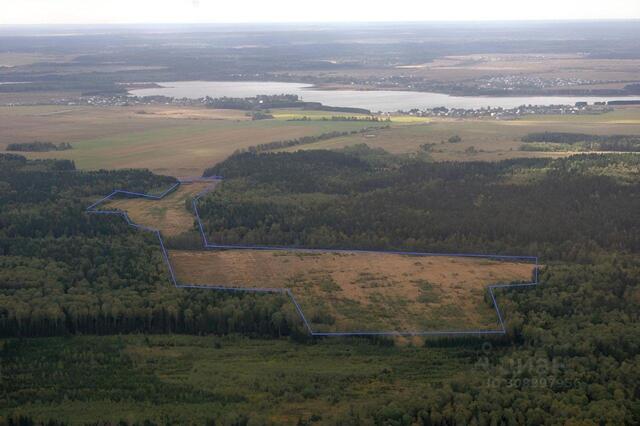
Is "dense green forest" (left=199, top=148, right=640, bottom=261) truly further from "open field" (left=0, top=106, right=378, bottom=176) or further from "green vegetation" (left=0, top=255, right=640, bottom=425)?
"green vegetation" (left=0, top=255, right=640, bottom=425)

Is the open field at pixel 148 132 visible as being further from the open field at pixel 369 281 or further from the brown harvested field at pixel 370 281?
the open field at pixel 369 281

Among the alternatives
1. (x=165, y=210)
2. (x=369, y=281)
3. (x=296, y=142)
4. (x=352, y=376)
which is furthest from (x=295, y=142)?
(x=352, y=376)

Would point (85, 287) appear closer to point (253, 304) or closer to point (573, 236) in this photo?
point (253, 304)

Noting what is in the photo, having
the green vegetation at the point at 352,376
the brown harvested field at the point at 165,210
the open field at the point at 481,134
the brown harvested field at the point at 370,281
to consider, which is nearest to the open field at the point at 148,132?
the open field at the point at 481,134

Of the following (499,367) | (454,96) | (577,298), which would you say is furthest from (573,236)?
(454,96)

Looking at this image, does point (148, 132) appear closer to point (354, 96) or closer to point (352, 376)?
point (354, 96)

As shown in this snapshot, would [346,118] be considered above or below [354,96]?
above

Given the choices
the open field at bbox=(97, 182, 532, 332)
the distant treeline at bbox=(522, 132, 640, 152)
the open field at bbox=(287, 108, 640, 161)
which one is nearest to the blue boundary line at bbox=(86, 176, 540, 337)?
the open field at bbox=(97, 182, 532, 332)
